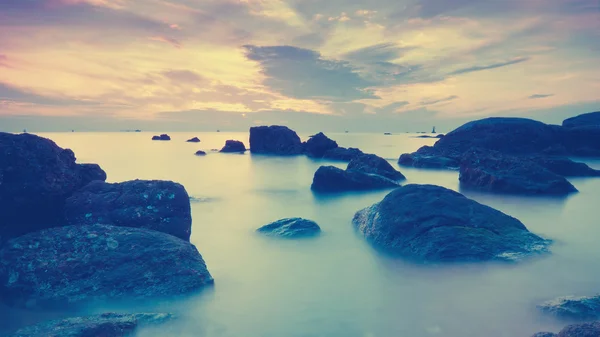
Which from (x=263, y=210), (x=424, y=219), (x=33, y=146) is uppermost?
(x=33, y=146)

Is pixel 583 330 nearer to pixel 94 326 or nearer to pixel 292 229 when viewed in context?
pixel 94 326

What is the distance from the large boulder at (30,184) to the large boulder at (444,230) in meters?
8.12

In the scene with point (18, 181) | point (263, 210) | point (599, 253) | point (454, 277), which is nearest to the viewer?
point (454, 277)

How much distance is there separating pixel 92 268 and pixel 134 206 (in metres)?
2.39

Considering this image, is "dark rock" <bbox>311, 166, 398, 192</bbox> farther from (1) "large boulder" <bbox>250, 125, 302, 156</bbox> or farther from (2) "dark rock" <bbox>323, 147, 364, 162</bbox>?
(1) "large boulder" <bbox>250, 125, 302, 156</bbox>

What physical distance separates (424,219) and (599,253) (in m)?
4.80

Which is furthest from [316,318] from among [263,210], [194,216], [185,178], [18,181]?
[185,178]

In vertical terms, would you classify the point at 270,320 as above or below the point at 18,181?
below

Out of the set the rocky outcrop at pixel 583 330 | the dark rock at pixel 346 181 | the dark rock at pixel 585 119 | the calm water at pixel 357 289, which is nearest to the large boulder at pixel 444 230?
the calm water at pixel 357 289

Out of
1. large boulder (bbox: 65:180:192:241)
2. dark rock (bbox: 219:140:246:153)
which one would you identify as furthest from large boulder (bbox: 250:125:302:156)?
large boulder (bbox: 65:180:192:241)

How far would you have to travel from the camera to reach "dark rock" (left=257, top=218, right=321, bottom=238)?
1202cm

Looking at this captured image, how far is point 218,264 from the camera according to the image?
9625 millimetres

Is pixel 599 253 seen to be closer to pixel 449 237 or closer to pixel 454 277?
pixel 449 237

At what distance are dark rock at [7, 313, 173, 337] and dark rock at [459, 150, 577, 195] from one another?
18386 mm
